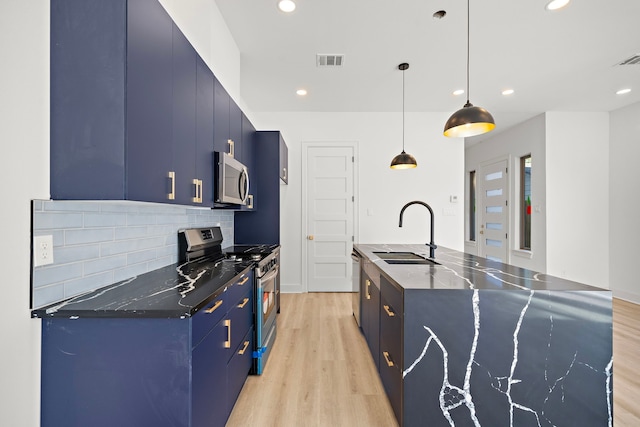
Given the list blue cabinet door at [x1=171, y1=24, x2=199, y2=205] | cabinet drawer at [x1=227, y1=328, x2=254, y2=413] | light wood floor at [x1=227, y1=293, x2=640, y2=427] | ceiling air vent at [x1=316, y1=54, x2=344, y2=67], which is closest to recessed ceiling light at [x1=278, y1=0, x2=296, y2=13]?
ceiling air vent at [x1=316, y1=54, x2=344, y2=67]

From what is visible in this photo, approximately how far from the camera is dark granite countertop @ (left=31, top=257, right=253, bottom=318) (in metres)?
1.09

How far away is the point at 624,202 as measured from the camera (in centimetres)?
427

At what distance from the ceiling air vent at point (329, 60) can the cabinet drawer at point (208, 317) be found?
8.97 feet

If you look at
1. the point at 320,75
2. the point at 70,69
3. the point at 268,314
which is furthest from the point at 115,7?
the point at 320,75

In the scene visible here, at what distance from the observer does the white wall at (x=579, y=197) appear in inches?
177

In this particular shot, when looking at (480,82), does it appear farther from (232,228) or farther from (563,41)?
(232,228)

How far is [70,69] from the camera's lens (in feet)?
3.74

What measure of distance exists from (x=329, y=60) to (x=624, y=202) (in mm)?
4905

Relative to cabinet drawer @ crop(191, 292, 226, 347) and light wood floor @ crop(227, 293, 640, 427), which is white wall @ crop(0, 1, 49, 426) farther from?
light wood floor @ crop(227, 293, 640, 427)

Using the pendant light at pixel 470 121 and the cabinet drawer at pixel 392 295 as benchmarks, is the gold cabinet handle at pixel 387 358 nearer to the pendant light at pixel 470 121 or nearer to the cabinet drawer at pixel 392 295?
the cabinet drawer at pixel 392 295

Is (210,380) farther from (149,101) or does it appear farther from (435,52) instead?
(435,52)

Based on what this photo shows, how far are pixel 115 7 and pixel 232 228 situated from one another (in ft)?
8.94

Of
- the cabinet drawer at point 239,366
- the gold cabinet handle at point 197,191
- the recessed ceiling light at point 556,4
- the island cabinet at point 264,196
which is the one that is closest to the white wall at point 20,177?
the gold cabinet handle at point 197,191

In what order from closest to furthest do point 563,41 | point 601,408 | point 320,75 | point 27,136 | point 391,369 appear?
point 27,136 < point 601,408 < point 391,369 < point 563,41 < point 320,75
